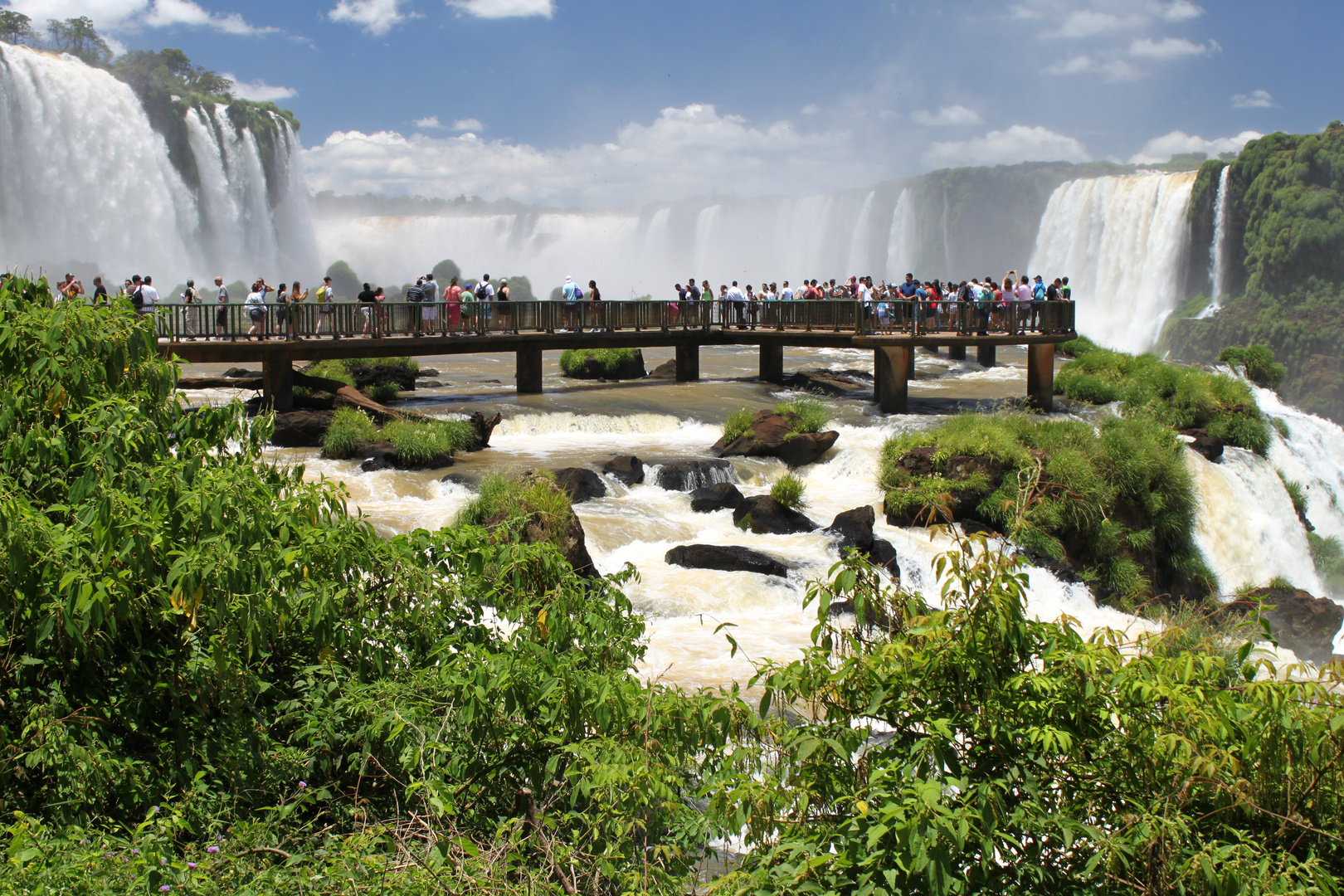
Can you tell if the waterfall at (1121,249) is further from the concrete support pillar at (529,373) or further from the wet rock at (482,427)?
the wet rock at (482,427)

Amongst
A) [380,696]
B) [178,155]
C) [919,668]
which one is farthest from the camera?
[178,155]

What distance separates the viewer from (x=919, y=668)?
392 centimetres

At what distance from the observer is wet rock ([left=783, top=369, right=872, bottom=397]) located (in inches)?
1080

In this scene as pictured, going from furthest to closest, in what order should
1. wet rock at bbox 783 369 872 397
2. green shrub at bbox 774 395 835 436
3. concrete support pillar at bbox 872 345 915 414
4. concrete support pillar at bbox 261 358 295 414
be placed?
1. wet rock at bbox 783 369 872 397
2. concrete support pillar at bbox 872 345 915 414
3. concrete support pillar at bbox 261 358 295 414
4. green shrub at bbox 774 395 835 436

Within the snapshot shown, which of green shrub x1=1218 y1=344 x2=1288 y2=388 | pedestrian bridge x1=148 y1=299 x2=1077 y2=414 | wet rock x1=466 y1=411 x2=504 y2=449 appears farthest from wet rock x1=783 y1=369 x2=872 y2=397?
green shrub x1=1218 y1=344 x2=1288 y2=388

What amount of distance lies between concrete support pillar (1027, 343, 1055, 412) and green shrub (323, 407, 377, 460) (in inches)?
599

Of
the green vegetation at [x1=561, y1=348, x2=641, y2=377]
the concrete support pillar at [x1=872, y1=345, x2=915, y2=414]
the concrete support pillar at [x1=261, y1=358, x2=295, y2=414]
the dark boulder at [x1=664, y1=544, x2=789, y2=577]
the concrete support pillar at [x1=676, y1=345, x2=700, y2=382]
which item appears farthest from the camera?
the green vegetation at [x1=561, y1=348, x2=641, y2=377]


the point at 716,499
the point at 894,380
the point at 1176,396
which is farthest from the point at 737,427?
the point at 1176,396

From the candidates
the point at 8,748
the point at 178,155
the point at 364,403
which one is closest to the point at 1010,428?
the point at 364,403

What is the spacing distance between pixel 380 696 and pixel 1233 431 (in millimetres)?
22652

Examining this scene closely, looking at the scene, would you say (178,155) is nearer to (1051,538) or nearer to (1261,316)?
(1051,538)

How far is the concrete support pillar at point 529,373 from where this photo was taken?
25734 millimetres

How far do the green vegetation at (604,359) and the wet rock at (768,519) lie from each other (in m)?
14.2

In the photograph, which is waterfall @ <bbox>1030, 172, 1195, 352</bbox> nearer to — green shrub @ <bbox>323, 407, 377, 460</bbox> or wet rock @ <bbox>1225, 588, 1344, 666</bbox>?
wet rock @ <bbox>1225, 588, 1344, 666</bbox>
